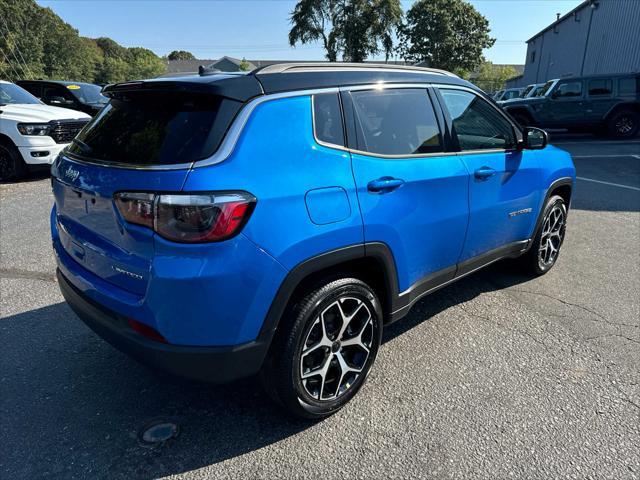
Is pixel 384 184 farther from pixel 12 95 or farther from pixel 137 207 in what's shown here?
pixel 12 95

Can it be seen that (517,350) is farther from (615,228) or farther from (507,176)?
Result: (615,228)

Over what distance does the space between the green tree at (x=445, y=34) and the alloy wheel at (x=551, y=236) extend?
35649 millimetres

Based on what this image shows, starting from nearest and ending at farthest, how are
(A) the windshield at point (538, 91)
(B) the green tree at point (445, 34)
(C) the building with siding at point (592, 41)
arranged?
(A) the windshield at point (538, 91)
(C) the building with siding at point (592, 41)
(B) the green tree at point (445, 34)

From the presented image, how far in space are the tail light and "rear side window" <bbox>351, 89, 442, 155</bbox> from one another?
0.88 meters

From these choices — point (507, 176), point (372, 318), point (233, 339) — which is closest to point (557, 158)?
point (507, 176)

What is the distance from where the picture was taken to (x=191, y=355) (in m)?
1.99

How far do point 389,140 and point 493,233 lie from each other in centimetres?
135

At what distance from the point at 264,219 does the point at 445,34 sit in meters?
39.9

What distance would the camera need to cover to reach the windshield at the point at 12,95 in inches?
346

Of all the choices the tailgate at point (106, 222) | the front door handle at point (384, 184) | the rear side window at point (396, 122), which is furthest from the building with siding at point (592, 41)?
the tailgate at point (106, 222)

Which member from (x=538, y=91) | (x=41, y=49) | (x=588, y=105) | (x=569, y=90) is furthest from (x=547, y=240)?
(x=41, y=49)

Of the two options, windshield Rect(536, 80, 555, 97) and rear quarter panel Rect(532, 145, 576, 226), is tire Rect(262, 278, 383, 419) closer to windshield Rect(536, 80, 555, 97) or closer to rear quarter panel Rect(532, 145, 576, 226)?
rear quarter panel Rect(532, 145, 576, 226)

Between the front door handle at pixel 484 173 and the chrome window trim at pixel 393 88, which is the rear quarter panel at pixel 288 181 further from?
the front door handle at pixel 484 173

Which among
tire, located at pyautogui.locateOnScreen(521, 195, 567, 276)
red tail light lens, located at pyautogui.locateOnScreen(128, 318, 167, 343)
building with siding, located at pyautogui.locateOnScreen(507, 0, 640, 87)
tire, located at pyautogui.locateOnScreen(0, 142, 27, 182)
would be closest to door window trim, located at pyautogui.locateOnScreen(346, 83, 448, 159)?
red tail light lens, located at pyautogui.locateOnScreen(128, 318, 167, 343)
